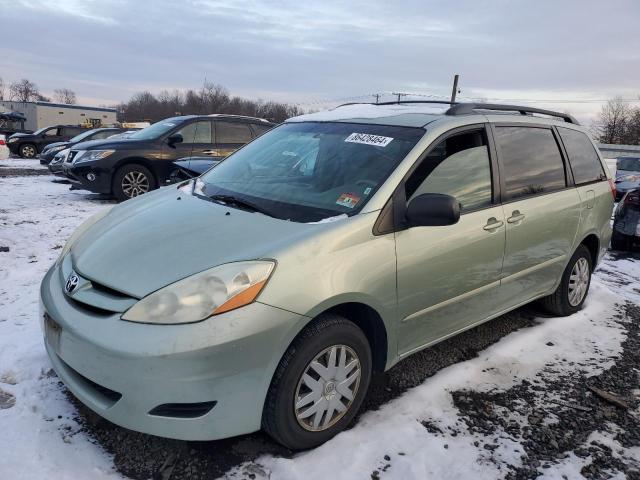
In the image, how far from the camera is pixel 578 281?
4562mm

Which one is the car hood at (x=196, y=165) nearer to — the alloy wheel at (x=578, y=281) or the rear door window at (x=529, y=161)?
the rear door window at (x=529, y=161)

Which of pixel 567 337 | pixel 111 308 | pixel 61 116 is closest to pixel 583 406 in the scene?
pixel 567 337

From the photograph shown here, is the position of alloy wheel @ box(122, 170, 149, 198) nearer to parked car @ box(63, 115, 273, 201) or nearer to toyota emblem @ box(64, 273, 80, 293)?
parked car @ box(63, 115, 273, 201)

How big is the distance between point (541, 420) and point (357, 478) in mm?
1275

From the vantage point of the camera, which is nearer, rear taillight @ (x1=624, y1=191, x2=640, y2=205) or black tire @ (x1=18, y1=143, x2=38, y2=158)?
rear taillight @ (x1=624, y1=191, x2=640, y2=205)

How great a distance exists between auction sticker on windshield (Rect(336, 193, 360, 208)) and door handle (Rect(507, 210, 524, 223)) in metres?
1.29

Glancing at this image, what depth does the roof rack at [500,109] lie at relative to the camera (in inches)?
135

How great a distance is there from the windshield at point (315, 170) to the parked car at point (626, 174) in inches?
500

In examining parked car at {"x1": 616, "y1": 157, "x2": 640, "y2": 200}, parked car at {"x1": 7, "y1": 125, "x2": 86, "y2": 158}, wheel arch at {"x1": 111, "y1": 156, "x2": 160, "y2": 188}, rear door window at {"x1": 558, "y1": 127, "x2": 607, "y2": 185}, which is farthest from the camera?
parked car at {"x1": 7, "y1": 125, "x2": 86, "y2": 158}

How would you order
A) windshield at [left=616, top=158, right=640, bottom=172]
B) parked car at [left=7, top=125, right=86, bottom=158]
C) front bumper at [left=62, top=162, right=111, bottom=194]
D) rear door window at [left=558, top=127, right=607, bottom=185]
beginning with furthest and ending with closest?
parked car at [left=7, top=125, right=86, bottom=158], windshield at [left=616, top=158, right=640, bottom=172], front bumper at [left=62, top=162, right=111, bottom=194], rear door window at [left=558, top=127, right=607, bottom=185]

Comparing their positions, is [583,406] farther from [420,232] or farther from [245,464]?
[245,464]

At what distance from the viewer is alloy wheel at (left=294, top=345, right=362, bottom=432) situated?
95.3 inches

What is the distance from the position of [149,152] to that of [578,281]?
7.44 m

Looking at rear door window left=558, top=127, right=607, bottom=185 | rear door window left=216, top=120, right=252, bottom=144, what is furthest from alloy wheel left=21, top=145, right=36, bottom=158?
rear door window left=558, top=127, right=607, bottom=185
